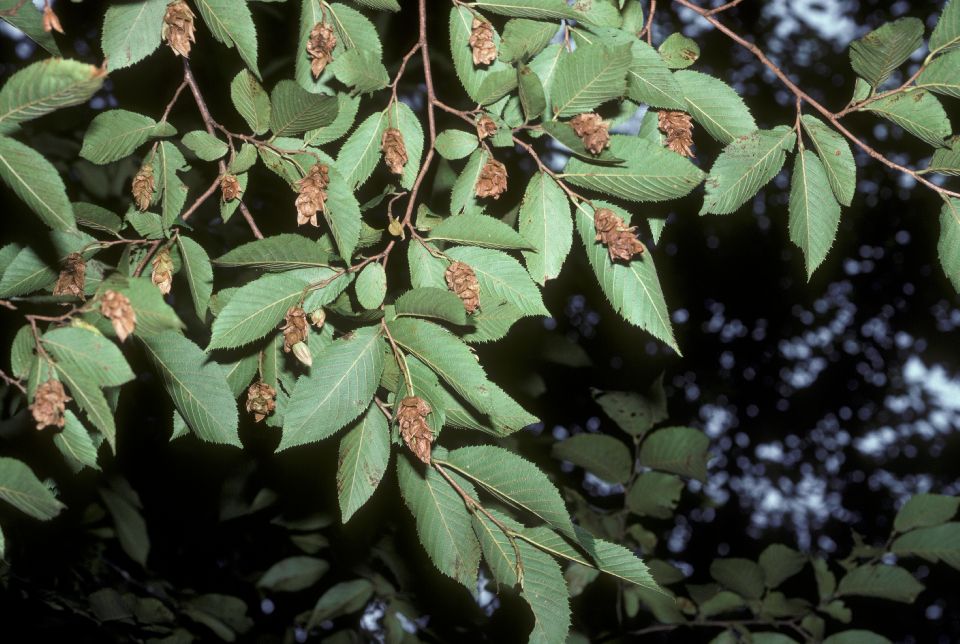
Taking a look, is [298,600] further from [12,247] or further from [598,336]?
[598,336]

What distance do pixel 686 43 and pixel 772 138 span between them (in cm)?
20

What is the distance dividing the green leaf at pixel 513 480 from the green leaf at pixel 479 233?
0.30 metres

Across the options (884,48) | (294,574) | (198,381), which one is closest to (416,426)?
(198,381)

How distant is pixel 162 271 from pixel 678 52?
84 centimetres

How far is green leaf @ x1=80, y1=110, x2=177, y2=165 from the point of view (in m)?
1.11

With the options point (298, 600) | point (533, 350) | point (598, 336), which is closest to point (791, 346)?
point (598, 336)

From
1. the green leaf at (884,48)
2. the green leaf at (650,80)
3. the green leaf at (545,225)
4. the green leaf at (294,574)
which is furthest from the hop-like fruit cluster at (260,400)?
the green leaf at (294,574)

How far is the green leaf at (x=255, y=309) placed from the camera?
98 cm

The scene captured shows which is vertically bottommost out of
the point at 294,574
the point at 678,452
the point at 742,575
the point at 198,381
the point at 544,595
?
the point at 294,574

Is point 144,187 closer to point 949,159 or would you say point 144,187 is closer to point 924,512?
point 949,159

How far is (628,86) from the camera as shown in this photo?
1.12m

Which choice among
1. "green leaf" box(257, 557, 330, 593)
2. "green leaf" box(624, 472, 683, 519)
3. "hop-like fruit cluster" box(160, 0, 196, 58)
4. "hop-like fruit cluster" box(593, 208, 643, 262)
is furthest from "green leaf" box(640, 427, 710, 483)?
"hop-like fruit cluster" box(160, 0, 196, 58)

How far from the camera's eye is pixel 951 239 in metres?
1.17

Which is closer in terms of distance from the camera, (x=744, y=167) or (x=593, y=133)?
(x=593, y=133)
